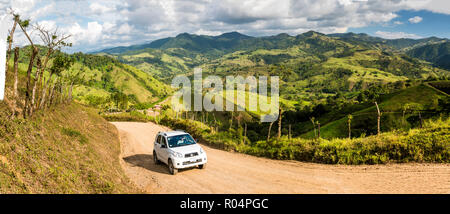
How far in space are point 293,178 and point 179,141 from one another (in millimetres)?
7428

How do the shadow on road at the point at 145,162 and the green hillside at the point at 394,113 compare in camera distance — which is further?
the green hillside at the point at 394,113

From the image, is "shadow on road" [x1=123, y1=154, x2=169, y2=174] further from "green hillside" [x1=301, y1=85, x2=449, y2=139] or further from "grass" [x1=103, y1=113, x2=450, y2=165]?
"green hillside" [x1=301, y1=85, x2=449, y2=139]

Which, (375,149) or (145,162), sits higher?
(375,149)

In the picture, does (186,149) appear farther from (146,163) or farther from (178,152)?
(146,163)

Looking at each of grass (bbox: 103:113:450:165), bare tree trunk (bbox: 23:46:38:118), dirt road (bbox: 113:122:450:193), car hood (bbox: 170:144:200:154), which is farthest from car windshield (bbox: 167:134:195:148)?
bare tree trunk (bbox: 23:46:38:118)

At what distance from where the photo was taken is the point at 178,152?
15.1 metres

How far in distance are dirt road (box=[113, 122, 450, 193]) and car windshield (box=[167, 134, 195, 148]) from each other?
1.74m

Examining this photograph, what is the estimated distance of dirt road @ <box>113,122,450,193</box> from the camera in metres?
11.3

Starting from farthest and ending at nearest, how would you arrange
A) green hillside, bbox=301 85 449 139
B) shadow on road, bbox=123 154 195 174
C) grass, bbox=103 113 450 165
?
green hillside, bbox=301 85 449 139 < shadow on road, bbox=123 154 195 174 < grass, bbox=103 113 450 165

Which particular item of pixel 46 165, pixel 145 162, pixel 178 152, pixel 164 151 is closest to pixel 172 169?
pixel 178 152

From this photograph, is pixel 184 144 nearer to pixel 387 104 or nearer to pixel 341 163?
pixel 341 163

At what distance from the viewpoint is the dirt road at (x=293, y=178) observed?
11328 mm

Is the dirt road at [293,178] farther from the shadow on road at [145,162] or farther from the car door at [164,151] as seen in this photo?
the car door at [164,151]

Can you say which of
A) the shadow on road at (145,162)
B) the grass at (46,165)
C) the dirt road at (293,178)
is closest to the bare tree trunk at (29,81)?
the grass at (46,165)
